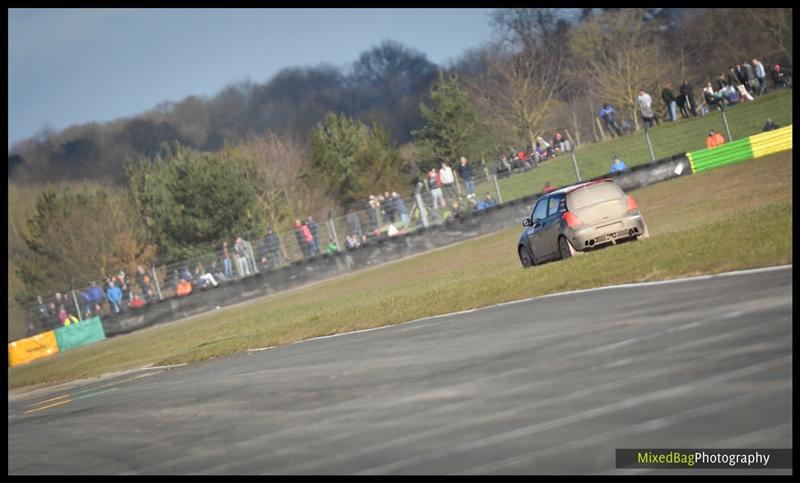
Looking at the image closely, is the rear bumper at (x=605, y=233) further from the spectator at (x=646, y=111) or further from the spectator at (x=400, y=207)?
the spectator at (x=646, y=111)

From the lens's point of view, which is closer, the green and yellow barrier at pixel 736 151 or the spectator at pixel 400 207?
the green and yellow barrier at pixel 736 151

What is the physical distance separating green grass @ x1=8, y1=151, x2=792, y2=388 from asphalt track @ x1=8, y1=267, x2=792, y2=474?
6.05 feet

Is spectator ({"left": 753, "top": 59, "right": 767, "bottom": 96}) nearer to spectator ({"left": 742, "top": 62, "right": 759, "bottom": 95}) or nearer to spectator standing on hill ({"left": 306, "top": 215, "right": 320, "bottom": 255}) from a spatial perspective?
spectator ({"left": 742, "top": 62, "right": 759, "bottom": 95})

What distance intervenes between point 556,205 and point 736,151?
2201cm

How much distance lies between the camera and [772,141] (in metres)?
40.2

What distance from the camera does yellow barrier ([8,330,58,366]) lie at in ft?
147

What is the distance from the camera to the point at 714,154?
136ft

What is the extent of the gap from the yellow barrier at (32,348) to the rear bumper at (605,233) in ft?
101

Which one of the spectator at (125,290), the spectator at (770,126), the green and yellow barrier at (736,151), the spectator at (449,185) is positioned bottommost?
the green and yellow barrier at (736,151)

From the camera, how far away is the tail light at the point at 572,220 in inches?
824

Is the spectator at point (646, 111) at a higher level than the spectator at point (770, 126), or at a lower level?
higher

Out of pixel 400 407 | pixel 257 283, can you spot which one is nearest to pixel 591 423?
pixel 400 407

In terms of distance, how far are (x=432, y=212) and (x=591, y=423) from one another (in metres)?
37.5

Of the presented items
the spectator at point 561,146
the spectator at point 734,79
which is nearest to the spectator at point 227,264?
the spectator at point 561,146
